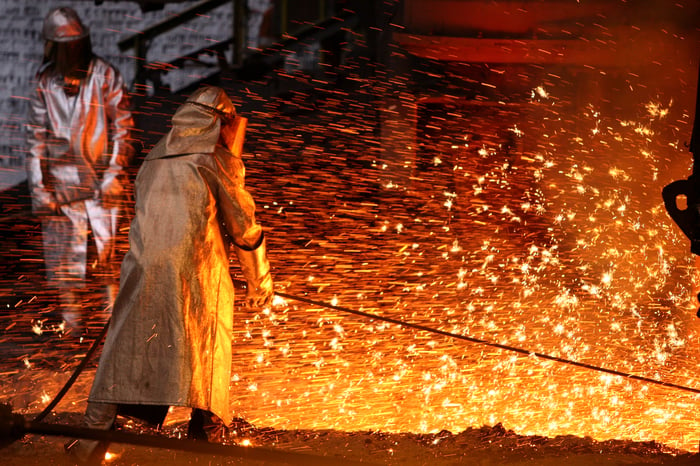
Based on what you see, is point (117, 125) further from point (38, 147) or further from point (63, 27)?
point (63, 27)

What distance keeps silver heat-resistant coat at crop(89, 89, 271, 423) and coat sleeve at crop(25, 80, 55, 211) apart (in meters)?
2.70

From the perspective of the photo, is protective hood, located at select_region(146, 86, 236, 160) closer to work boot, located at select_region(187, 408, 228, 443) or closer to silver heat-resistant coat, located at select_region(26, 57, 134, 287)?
work boot, located at select_region(187, 408, 228, 443)

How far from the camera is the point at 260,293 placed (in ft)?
12.8

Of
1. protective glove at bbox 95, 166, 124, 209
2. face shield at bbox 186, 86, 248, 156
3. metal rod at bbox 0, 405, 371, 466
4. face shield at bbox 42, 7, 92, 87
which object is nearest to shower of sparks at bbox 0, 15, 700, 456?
protective glove at bbox 95, 166, 124, 209

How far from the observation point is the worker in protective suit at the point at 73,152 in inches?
242

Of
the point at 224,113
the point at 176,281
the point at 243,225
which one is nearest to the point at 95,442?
the point at 176,281

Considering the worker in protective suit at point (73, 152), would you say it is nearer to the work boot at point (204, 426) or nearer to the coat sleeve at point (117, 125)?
the coat sleeve at point (117, 125)

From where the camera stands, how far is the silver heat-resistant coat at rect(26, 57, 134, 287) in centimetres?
615

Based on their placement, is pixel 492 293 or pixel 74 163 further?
pixel 492 293

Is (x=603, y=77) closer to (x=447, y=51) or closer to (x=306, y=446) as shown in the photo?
(x=447, y=51)

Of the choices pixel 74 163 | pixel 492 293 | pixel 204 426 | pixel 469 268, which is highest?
pixel 74 163

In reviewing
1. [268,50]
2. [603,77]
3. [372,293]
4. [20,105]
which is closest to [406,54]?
[268,50]

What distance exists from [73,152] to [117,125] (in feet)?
1.37

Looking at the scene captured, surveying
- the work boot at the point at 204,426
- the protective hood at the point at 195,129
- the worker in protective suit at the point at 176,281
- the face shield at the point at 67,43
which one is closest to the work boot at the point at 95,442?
the worker in protective suit at the point at 176,281
